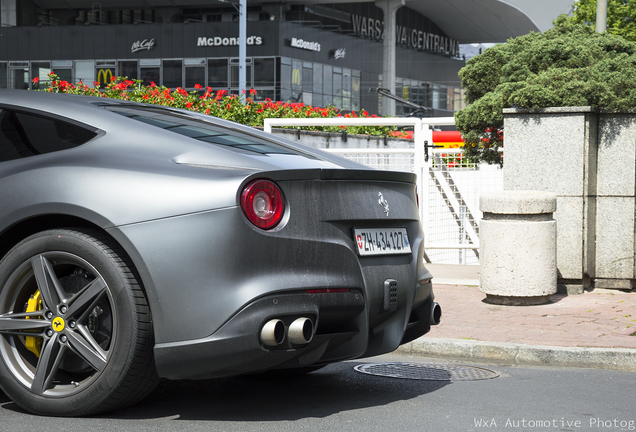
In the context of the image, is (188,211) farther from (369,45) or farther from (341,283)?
(369,45)

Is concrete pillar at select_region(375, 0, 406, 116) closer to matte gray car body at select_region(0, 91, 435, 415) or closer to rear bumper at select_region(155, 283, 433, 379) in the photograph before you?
matte gray car body at select_region(0, 91, 435, 415)

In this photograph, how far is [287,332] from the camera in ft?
11.7

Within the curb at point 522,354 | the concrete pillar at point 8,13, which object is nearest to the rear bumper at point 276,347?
the curb at point 522,354

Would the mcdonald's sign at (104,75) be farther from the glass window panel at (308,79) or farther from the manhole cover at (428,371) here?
the manhole cover at (428,371)

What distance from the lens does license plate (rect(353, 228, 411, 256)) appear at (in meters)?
3.91

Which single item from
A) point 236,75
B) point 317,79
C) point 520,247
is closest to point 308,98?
point 317,79

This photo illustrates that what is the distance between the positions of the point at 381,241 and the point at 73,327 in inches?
58.5

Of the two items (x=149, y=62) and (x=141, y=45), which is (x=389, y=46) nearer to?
(x=149, y=62)

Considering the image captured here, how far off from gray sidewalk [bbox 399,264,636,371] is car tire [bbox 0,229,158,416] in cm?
257

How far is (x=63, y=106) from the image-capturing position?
13.5ft

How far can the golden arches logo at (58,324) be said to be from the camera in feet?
12.5

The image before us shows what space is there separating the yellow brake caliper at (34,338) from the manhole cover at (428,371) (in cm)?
199

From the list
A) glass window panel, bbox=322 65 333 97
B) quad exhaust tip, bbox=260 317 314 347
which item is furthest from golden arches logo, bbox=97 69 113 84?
quad exhaust tip, bbox=260 317 314 347

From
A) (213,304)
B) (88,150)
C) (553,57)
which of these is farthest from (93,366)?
(553,57)
